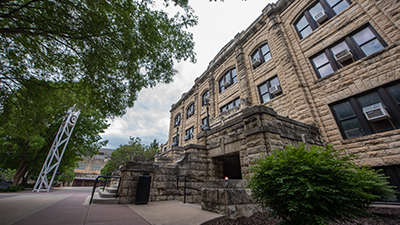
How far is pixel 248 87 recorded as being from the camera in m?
13.3

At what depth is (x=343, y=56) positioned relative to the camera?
8.23 metres

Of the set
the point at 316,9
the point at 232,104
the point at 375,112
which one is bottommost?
the point at 375,112

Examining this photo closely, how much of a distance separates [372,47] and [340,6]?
3.56m

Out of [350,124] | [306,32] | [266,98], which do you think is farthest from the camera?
[266,98]

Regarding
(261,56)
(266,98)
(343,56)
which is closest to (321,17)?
(343,56)

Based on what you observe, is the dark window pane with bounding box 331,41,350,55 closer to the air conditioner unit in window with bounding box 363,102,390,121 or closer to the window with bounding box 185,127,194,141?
the air conditioner unit in window with bounding box 363,102,390,121

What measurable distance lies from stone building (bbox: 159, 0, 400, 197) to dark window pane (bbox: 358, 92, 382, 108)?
0.04m

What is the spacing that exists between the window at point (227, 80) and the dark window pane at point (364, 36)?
29.0ft

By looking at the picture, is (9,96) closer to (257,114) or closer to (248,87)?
(257,114)

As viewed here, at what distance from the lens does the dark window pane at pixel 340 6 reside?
29.7 ft

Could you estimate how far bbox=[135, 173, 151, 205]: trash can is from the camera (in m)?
5.98

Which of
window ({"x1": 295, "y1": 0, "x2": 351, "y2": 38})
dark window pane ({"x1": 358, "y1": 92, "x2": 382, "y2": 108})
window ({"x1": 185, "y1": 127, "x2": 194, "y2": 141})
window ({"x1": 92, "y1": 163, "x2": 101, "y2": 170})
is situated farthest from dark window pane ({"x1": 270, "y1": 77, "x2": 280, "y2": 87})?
window ({"x1": 92, "y1": 163, "x2": 101, "y2": 170})

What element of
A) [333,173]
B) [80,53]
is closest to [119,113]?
[80,53]

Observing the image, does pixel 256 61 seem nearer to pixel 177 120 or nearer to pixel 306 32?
pixel 306 32
